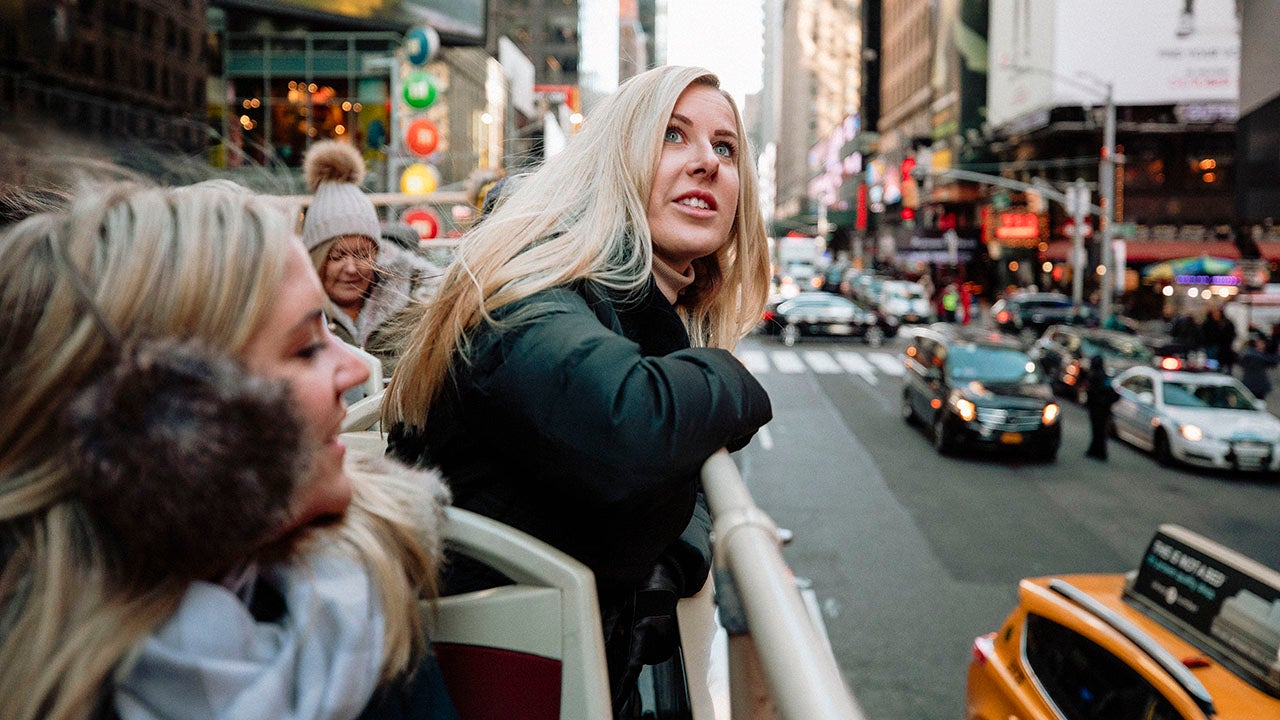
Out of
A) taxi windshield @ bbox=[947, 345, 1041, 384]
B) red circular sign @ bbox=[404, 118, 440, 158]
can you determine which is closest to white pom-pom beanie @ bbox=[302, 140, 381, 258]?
taxi windshield @ bbox=[947, 345, 1041, 384]

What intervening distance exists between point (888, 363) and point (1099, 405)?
15062 millimetres

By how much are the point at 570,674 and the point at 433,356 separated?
0.61m

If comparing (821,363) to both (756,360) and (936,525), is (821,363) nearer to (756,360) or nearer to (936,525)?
(756,360)

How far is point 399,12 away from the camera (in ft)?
107

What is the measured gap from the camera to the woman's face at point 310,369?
3.82 feet

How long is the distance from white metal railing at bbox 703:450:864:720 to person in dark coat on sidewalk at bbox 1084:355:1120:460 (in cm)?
1740

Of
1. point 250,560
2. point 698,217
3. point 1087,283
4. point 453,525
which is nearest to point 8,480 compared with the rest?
point 250,560

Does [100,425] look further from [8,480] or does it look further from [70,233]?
[70,233]

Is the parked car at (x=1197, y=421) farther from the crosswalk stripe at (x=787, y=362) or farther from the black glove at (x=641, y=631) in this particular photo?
the black glove at (x=641, y=631)

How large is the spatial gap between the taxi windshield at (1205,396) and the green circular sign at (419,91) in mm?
15962

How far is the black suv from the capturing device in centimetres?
1686

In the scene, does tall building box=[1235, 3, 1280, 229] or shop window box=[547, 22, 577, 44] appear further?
shop window box=[547, 22, 577, 44]

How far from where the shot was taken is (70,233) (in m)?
1.09

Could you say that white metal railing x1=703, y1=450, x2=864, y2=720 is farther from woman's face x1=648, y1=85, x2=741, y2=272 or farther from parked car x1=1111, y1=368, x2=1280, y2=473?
parked car x1=1111, y1=368, x2=1280, y2=473
